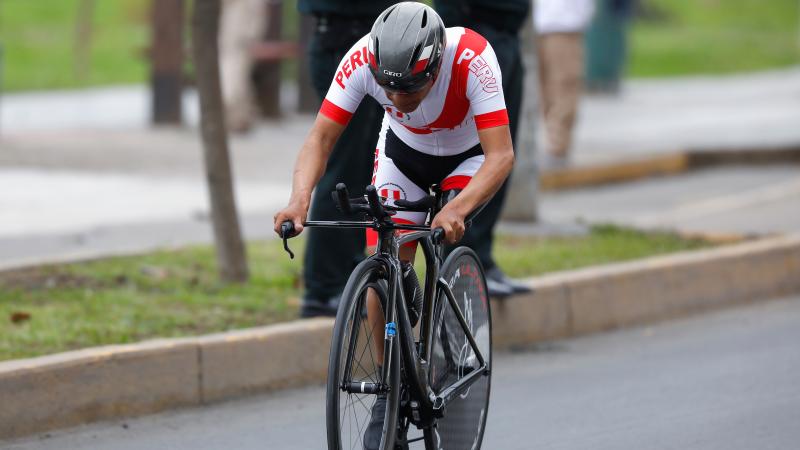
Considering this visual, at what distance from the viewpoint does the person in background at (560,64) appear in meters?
13.1

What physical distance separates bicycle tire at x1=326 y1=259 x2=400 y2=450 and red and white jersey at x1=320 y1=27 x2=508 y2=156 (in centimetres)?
69

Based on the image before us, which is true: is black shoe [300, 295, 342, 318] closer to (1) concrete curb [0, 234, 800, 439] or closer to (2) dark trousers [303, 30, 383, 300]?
(2) dark trousers [303, 30, 383, 300]

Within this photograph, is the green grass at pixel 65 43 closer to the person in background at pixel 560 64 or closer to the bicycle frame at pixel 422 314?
the person in background at pixel 560 64

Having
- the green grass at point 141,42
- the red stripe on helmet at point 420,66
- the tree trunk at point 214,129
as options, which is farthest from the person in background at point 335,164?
the green grass at point 141,42

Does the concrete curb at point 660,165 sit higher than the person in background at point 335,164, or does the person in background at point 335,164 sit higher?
the person in background at point 335,164

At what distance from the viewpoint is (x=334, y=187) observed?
23.1 feet

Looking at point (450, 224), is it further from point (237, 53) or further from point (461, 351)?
point (237, 53)

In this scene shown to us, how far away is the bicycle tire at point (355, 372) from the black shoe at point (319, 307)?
7.24 ft

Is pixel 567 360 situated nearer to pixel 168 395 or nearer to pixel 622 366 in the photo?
pixel 622 366

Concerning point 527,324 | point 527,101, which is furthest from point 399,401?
point 527,101

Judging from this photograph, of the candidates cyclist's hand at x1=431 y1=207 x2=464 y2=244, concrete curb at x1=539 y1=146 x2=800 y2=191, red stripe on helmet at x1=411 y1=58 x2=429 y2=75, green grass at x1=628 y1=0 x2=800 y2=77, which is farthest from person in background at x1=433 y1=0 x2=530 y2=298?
green grass at x1=628 y1=0 x2=800 y2=77

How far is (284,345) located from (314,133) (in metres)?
1.75

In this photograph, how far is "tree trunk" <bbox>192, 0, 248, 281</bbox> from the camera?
25.0 feet

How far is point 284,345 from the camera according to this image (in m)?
6.61
